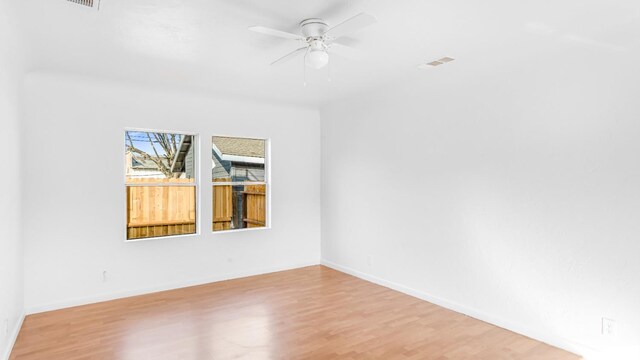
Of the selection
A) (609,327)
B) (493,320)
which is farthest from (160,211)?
(609,327)

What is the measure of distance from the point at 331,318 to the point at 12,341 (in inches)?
105

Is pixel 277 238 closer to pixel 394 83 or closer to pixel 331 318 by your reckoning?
pixel 331 318

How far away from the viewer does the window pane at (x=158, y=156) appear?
14.5 feet

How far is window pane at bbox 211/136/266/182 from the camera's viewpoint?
198 inches

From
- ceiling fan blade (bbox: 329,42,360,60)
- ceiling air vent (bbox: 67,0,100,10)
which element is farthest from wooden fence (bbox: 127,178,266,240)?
ceiling fan blade (bbox: 329,42,360,60)

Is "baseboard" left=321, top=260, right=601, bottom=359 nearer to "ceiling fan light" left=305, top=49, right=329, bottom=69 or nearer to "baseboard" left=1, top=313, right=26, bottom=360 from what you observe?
"ceiling fan light" left=305, top=49, right=329, bottom=69

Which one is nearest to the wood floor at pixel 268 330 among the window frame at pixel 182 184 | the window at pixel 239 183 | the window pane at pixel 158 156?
the window frame at pixel 182 184

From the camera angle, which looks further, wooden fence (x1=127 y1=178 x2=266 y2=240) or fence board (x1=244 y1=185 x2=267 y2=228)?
fence board (x1=244 y1=185 x2=267 y2=228)

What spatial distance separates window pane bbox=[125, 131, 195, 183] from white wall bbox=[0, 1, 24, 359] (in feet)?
3.79

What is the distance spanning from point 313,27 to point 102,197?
10.2ft

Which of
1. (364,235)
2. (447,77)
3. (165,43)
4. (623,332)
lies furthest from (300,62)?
(623,332)

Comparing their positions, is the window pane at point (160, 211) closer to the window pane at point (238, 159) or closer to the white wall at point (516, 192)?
the window pane at point (238, 159)

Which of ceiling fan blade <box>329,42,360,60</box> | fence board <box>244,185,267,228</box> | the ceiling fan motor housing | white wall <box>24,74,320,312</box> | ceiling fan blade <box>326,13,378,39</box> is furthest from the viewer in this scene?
fence board <box>244,185,267,228</box>

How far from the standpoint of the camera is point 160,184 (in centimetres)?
457
